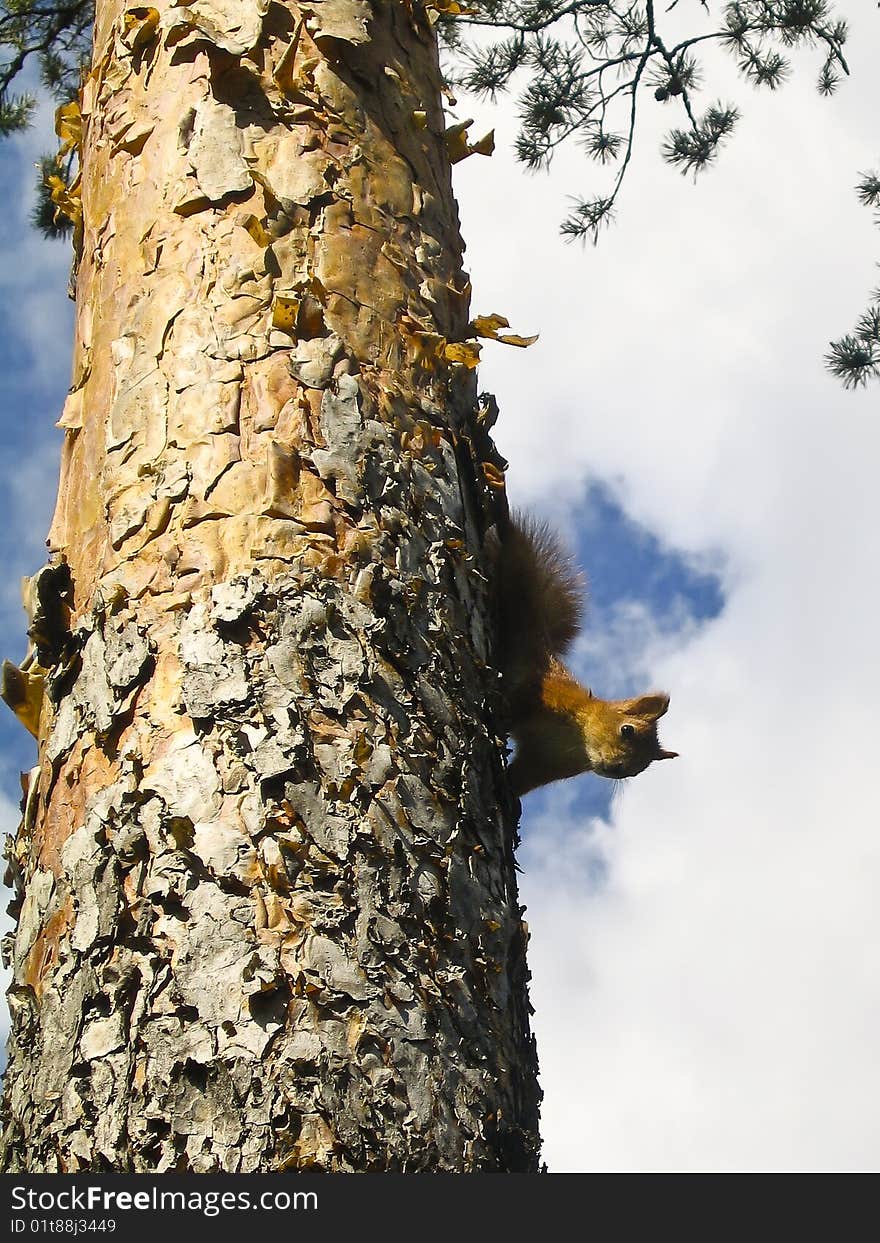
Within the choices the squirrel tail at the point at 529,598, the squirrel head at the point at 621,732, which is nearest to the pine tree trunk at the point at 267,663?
the squirrel tail at the point at 529,598

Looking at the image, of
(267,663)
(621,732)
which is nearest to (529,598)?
(267,663)

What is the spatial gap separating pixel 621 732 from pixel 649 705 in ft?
0.30

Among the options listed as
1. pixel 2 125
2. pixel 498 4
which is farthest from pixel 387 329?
pixel 2 125

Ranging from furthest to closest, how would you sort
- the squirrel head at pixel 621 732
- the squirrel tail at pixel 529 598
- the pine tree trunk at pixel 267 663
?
the squirrel head at pixel 621 732
the squirrel tail at pixel 529 598
the pine tree trunk at pixel 267 663

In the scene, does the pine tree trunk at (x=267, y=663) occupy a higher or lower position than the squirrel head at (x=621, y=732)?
lower

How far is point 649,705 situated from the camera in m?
2.80

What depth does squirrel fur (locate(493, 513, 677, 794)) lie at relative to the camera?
1866 mm

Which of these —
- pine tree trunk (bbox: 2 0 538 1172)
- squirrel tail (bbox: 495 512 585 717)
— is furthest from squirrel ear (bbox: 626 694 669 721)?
pine tree trunk (bbox: 2 0 538 1172)

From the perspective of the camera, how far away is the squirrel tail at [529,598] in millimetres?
1810

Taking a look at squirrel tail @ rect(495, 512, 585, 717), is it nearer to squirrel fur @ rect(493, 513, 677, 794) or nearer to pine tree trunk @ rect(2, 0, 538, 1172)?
squirrel fur @ rect(493, 513, 677, 794)

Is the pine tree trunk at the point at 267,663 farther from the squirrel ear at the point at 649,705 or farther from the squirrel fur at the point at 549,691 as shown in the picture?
the squirrel ear at the point at 649,705

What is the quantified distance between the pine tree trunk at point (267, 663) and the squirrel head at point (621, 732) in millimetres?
1177

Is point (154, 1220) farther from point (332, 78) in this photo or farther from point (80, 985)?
point (332, 78)

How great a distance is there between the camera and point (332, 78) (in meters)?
1.64
